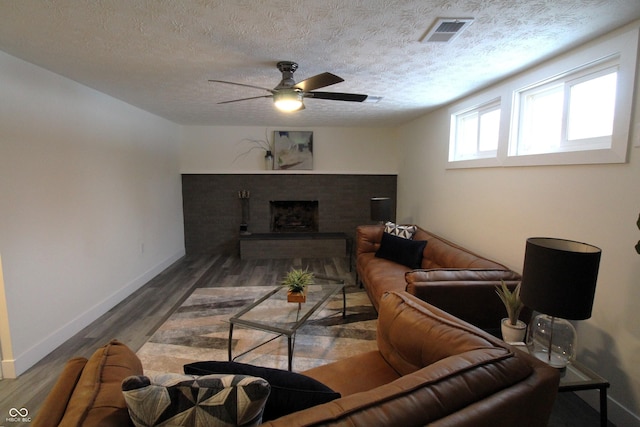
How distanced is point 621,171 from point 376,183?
4090 mm

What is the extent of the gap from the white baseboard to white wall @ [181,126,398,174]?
2.28 m

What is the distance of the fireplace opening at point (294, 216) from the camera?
5816 mm

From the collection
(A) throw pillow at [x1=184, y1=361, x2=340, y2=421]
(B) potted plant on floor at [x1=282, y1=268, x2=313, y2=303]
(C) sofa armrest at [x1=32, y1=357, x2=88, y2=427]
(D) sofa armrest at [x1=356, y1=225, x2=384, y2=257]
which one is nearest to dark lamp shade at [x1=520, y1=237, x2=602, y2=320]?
(A) throw pillow at [x1=184, y1=361, x2=340, y2=421]

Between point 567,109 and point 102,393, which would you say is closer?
point 102,393

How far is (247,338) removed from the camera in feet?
8.78

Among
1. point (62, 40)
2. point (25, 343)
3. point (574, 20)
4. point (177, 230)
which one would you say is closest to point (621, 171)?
point (574, 20)

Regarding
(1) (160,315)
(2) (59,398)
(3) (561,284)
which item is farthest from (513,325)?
(1) (160,315)

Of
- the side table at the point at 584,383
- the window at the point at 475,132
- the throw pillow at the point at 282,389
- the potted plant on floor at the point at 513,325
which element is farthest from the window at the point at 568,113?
the throw pillow at the point at 282,389

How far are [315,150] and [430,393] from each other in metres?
5.05

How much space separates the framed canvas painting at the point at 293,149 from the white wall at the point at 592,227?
2.90 meters

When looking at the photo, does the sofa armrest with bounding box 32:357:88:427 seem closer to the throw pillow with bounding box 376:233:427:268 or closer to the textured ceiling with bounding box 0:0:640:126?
Result: the textured ceiling with bounding box 0:0:640:126

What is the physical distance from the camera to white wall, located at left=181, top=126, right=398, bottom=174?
5.46 m

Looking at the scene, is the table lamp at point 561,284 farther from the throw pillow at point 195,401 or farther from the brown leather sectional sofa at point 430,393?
the throw pillow at point 195,401

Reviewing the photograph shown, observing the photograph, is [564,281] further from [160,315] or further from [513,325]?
[160,315]
